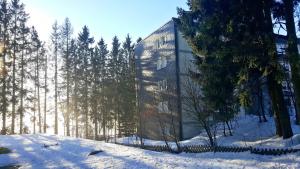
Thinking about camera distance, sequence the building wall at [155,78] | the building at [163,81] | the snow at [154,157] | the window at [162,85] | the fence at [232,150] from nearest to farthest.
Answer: the snow at [154,157]
the fence at [232,150]
the building at [163,81]
the building wall at [155,78]
the window at [162,85]

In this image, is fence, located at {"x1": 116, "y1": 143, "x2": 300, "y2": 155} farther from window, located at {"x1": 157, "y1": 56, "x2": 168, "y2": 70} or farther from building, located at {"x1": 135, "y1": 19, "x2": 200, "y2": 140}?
window, located at {"x1": 157, "y1": 56, "x2": 168, "y2": 70}

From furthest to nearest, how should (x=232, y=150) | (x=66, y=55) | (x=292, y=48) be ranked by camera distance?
(x=66, y=55), (x=232, y=150), (x=292, y=48)

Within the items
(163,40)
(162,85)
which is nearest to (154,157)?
(162,85)

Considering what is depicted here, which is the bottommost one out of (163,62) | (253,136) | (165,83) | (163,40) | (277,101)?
(253,136)

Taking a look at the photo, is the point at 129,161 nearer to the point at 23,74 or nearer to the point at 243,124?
the point at 243,124

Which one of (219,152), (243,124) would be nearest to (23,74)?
(243,124)

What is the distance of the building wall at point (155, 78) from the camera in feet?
113

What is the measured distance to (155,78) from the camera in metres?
39.3

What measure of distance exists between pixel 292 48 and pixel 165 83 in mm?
20831

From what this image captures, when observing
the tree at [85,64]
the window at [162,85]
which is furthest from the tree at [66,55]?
the window at [162,85]

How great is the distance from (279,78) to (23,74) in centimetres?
3495

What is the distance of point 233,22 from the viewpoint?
18.7m

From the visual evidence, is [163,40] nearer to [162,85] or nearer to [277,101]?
[162,85]

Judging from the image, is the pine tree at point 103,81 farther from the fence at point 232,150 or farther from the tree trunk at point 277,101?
the tree trunk at point 277,101
